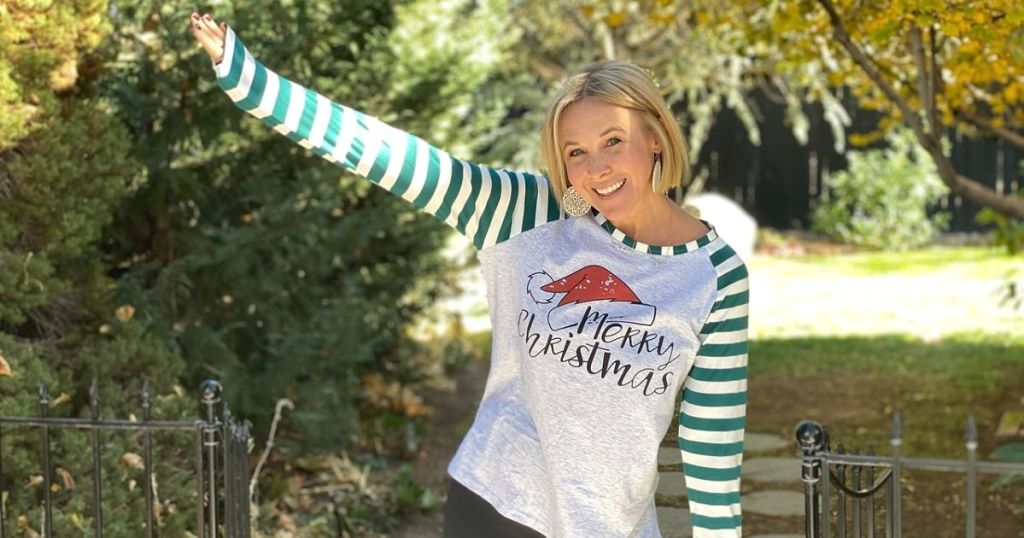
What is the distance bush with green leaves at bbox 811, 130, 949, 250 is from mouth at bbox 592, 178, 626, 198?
12.4m

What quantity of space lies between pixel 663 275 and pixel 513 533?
0.56 meters

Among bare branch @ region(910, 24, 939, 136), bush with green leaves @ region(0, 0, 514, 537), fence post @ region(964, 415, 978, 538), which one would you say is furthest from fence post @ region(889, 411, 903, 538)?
bare branch @ region(910, 24, 939, 136)

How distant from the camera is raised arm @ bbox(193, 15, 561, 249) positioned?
2363 millimetres

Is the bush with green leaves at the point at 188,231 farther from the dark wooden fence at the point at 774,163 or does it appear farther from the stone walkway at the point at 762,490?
the dark wooden fence at the point at 774,163

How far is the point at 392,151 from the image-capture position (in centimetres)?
244

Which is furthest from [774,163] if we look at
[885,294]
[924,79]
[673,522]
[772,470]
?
[673,522]

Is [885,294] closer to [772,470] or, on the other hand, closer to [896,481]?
[772,470]

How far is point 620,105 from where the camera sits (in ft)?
7.73

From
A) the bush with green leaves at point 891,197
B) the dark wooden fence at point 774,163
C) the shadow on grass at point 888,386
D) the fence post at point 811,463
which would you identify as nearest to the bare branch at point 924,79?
the shadow on grass at point 888,386

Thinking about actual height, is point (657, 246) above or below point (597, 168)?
below

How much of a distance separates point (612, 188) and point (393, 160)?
1.43 feet

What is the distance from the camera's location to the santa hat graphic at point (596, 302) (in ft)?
7.46

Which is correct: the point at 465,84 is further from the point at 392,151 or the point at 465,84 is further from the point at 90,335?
the point at 392,151

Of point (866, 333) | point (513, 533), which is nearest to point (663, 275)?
point (513, 533)
